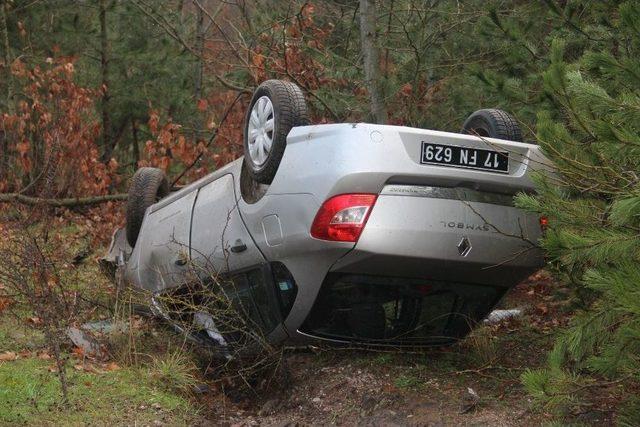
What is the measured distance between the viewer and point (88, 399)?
581cm

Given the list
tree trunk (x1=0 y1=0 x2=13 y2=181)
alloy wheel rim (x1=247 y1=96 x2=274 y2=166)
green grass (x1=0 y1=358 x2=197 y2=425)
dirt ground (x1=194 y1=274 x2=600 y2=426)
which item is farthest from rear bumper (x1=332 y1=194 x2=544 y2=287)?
tree trunk (x1=0 y1=0 x2=13 y2=181)

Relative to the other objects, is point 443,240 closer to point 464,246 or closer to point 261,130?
point 464,246

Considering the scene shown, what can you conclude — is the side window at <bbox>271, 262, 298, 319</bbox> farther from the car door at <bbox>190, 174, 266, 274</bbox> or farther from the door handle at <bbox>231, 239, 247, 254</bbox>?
the door handle at <bbox>231, 239, 247, 254</bbox>

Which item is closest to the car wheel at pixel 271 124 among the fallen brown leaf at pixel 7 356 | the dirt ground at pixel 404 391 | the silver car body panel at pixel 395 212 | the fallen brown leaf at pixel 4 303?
the silver car body panel at pixel 395 212

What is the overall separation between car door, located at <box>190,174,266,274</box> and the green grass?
936 mm

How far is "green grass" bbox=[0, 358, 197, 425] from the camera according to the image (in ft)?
17.9

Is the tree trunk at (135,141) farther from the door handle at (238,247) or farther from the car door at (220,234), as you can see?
the door handle at (238,247)

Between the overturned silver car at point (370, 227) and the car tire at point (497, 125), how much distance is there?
0.4 inches

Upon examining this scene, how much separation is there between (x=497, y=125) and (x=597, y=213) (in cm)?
181

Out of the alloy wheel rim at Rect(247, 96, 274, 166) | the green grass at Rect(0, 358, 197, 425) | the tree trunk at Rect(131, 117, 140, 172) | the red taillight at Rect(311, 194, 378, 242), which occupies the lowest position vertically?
the tree trunk at Rect(131, 117, 140, 172)

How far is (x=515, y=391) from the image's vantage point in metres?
5.84

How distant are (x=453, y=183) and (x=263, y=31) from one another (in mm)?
6185

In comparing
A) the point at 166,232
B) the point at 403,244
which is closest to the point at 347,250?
the point at 403,244

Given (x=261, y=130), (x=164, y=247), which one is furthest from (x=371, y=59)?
(x=261, y=130)
